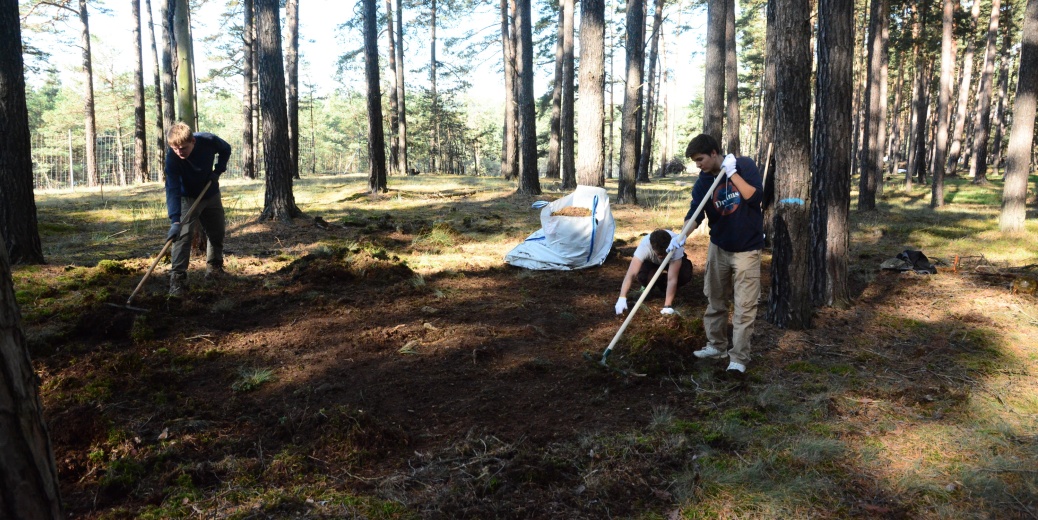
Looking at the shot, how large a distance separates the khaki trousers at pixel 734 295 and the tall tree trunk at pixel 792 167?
38.4 inches

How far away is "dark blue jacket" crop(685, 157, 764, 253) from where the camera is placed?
4434mm

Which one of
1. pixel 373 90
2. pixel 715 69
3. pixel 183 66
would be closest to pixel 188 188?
pixel 183 66

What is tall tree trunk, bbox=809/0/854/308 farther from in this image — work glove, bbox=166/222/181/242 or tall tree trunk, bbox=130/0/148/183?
tall tree trunk, bbox=130/0/148/183

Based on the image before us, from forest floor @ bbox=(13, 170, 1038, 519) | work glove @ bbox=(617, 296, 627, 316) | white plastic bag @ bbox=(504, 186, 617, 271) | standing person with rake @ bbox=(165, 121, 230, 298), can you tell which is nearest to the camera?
forest floor @ bbox=(13, 170, 1038, 519)

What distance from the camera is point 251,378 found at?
416 centimetres

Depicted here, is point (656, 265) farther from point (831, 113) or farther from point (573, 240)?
point (831, 113)

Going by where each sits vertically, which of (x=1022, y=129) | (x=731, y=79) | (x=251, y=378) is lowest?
(x=251, y=378)

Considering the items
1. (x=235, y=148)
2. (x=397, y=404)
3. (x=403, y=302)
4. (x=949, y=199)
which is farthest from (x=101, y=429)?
(x=235, y=148)

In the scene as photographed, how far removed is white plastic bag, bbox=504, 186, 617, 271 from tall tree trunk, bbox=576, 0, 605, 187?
281 cm

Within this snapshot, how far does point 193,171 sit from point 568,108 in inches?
523

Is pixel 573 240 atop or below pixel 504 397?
atop

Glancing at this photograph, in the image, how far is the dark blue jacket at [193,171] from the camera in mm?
5992

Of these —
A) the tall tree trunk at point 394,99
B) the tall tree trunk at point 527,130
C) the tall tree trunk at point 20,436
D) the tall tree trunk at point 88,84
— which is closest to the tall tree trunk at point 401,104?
the tall tree trunk at point 394,99

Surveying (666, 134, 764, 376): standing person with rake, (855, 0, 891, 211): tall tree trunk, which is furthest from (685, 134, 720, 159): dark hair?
(855, 0, 891, 211): tall tree trunk
